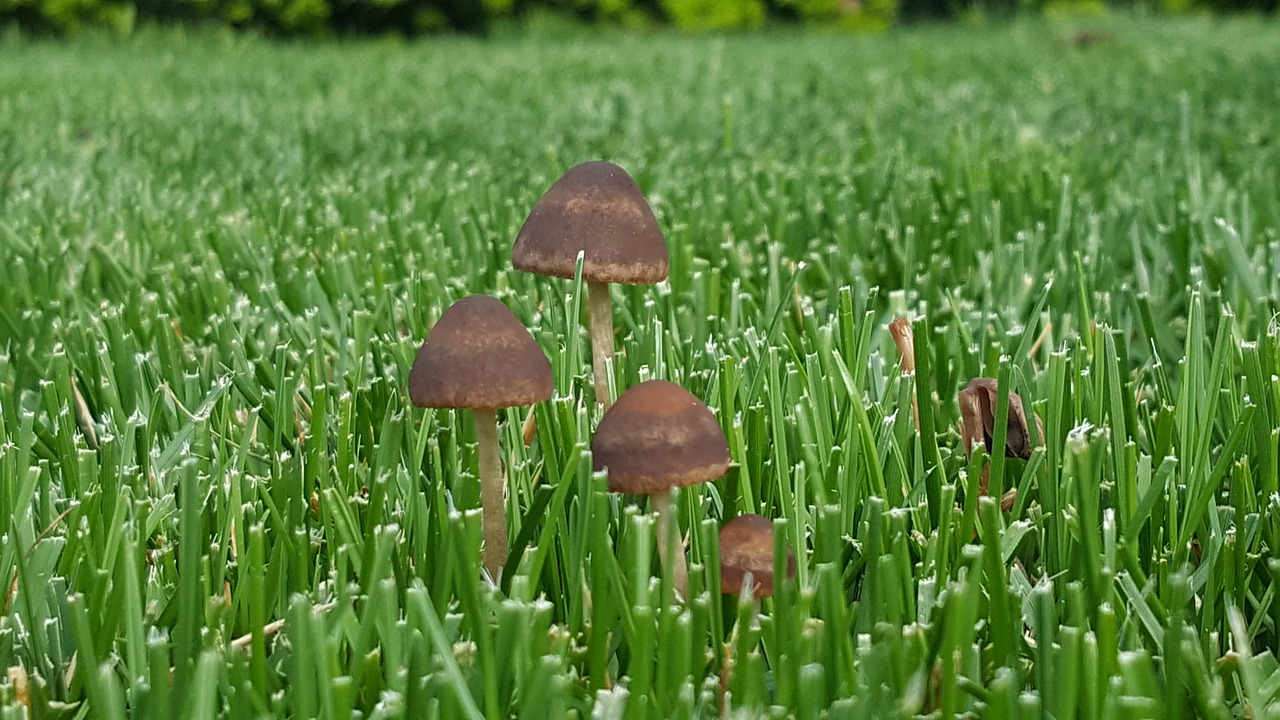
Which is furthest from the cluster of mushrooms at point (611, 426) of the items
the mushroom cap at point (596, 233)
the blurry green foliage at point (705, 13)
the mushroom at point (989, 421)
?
the blurry green foliage at point (705, 13)

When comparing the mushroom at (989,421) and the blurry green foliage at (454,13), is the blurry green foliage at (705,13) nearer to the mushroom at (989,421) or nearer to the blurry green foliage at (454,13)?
the blurry green foliage at (454,13)

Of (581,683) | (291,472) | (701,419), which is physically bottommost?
(581,683)

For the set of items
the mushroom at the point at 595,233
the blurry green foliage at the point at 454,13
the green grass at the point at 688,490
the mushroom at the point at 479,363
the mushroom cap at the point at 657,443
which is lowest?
the green grass at the point at 688,490

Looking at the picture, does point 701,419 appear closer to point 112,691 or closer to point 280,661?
point 280,661

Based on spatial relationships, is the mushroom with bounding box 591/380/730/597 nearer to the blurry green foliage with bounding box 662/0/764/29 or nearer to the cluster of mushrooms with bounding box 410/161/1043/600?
the cluster of mushrooms with bounding box 410/161/1043/600

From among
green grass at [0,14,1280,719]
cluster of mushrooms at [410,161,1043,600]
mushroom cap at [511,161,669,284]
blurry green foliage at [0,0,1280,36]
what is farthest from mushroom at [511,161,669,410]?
blurry green foliage at [0,0,1280,36]

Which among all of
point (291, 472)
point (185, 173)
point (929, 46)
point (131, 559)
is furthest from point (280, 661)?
point (929, 46)
